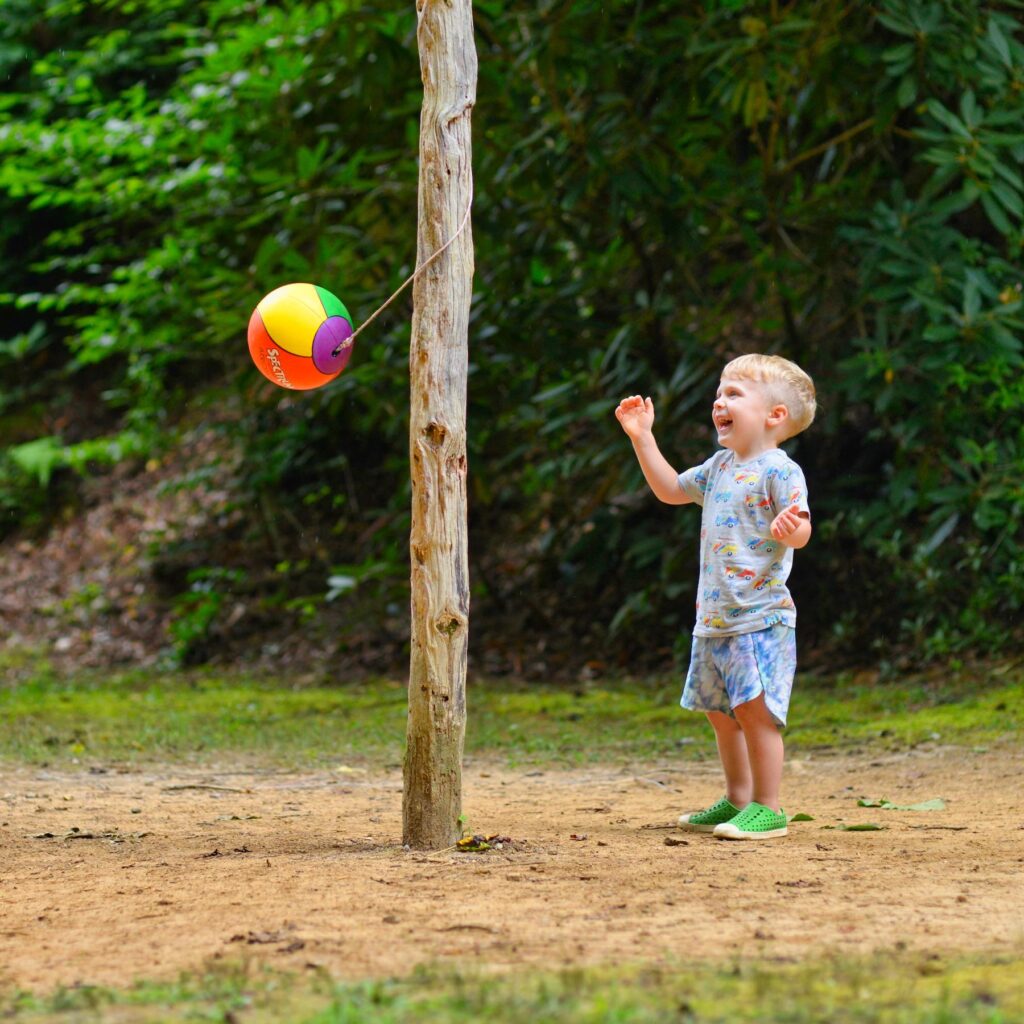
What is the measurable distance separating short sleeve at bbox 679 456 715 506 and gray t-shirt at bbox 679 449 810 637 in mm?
167

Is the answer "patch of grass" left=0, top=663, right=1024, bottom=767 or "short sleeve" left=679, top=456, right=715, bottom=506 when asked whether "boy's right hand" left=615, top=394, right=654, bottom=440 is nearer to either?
"short sleeve" left=679, top=456, right=715, bottom=506

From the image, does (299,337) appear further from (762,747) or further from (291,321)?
(762,747)

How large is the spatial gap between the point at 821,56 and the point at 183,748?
18.1 feet

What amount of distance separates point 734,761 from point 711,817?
0.68 ft

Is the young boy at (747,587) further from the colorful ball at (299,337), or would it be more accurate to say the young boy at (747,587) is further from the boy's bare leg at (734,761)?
the colorful ball at (299,337)

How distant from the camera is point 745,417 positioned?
15.3 ft

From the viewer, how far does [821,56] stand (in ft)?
27.6

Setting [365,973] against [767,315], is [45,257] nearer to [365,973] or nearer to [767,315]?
[767,315]

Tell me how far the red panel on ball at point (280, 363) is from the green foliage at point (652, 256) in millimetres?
4281

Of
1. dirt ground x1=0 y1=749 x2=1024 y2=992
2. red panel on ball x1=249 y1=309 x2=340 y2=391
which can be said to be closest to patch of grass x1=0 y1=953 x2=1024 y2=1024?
dirt ground x1=0 y1=749 x2=1024 y2=992

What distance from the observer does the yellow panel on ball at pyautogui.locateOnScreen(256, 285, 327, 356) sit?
4.40m

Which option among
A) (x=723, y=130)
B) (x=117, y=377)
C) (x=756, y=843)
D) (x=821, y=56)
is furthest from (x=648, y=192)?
(x=117, y=377)

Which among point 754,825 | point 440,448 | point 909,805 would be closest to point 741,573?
point 754,825

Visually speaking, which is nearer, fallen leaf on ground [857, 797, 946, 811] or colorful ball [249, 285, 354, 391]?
colorful ball [249, 285, 354, 391]
